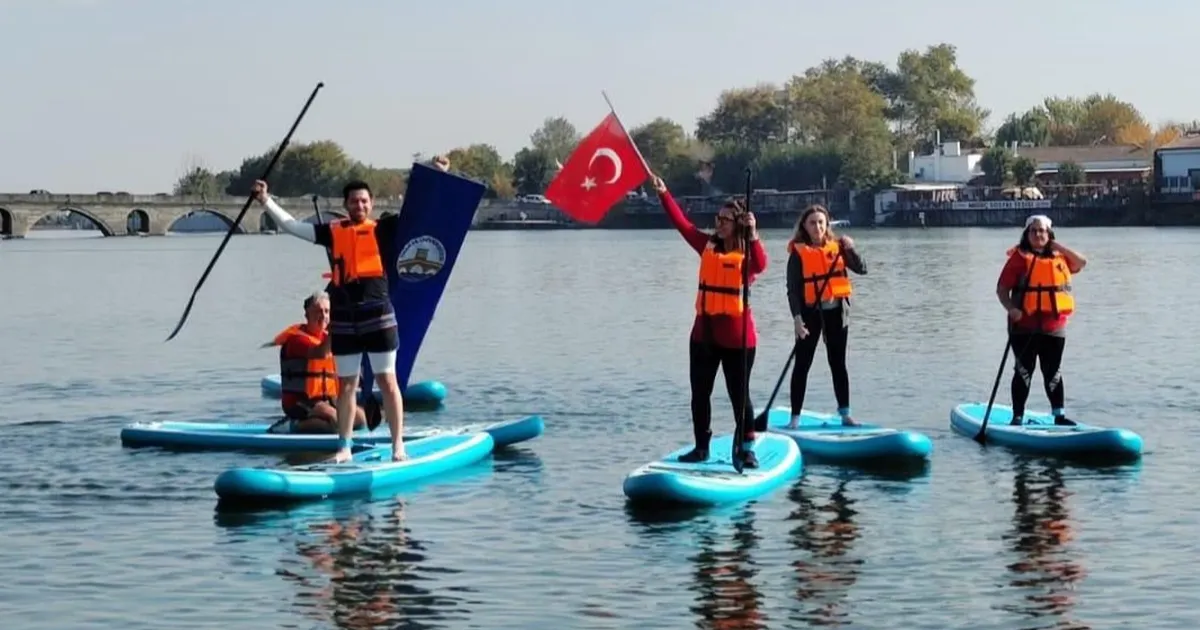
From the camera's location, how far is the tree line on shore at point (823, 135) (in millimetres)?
176500

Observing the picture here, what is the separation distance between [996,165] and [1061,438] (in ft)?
498

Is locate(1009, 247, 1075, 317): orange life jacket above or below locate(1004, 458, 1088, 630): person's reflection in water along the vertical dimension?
above

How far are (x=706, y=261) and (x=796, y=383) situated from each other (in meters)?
3.13

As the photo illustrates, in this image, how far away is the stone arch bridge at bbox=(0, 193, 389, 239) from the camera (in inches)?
5581

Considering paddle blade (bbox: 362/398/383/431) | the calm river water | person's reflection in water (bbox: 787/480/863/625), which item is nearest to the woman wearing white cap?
the calm river water

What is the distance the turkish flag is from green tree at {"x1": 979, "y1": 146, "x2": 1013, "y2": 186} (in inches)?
5908

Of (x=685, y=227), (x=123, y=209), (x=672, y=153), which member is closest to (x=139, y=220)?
(x=123, y=209)

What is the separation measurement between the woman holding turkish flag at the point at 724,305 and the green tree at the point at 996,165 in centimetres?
15151

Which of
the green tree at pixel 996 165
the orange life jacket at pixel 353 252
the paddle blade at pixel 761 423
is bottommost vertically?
the paddle blade at pixel 761 423

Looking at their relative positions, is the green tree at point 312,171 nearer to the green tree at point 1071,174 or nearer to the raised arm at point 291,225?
the green tree at point 1071,174

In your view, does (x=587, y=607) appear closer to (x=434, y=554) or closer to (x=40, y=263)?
(x=434, y=554)

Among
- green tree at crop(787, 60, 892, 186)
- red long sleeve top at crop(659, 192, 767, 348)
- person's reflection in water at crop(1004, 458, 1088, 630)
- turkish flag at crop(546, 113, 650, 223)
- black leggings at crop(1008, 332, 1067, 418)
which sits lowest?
person's reflection in water at crop(1004, 458, 1088, 630)

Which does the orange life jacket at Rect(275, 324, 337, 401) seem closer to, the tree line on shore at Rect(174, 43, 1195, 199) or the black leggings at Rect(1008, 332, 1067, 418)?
the black leggings at Rect(1008, 332, 1067, 418)

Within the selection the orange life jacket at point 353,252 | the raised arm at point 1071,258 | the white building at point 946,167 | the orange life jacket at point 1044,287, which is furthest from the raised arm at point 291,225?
the white building at point 946,167
